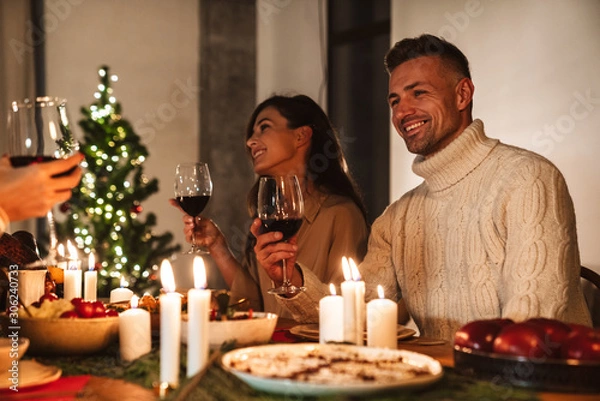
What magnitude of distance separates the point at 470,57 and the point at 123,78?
2.73 meters

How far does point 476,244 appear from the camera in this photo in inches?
89.9

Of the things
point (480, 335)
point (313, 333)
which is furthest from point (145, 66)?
point (480, 335)

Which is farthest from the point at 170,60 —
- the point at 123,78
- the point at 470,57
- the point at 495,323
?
the point at 495,323

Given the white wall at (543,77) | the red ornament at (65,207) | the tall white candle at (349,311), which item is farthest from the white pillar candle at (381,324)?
the red ornament at (65,207)

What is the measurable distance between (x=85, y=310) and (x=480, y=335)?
0.84 meters

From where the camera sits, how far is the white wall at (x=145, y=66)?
17.3 feet

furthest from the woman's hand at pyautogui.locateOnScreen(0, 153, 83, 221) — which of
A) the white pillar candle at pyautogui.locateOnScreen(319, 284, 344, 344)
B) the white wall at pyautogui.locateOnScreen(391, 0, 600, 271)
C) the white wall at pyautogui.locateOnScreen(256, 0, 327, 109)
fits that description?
the white wall at pyautogui.locateOnScreen(256, 0, 327, 109)

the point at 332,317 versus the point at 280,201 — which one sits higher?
the point at 280,201

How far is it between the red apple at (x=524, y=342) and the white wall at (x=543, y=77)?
1.78 meters

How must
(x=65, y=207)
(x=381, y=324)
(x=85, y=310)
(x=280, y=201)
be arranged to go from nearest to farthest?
(x=381, y=324), (x=85, y=310), (x=280, y=201), (x=65, y=207)

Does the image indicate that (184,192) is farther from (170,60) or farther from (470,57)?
(170,60)

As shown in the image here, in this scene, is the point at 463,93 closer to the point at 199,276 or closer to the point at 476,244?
the point at 476,244

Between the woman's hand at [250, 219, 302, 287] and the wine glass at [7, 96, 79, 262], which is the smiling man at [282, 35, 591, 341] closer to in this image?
the woman's hand at [250, 219, 302, 287]

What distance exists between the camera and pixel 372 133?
4.93 m
